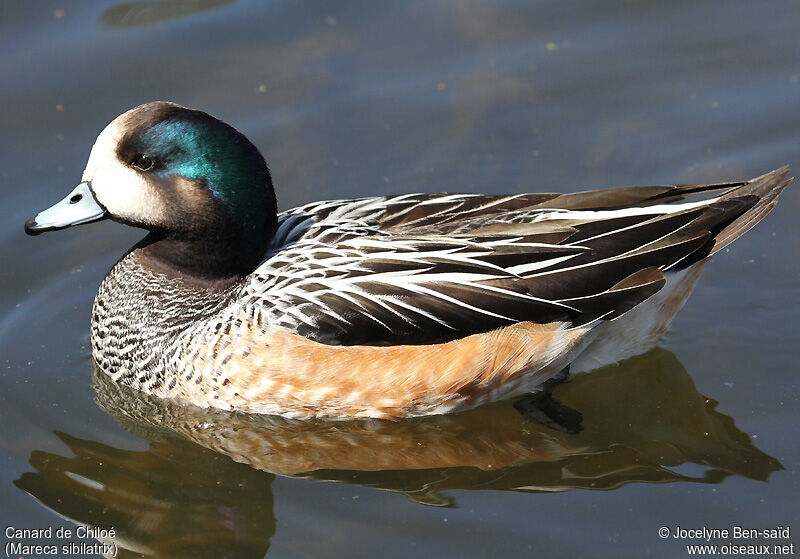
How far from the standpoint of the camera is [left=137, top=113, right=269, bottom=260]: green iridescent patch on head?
22.0 ft

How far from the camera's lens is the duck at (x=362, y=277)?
22.4 ft

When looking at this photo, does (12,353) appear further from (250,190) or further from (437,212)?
(437,212)

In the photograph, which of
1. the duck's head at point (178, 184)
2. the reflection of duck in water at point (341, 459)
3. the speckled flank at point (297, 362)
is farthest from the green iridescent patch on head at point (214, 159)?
the reflection of duck in water at point (341, 459)

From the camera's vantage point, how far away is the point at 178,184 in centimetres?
682

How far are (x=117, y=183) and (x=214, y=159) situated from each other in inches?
21.6

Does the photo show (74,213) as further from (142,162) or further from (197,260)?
(197,260)

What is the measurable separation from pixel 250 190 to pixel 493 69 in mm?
3369

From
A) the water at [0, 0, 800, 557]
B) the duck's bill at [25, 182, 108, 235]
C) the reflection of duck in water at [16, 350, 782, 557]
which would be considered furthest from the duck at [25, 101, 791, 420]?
the water at [0, 0, 800, 557]

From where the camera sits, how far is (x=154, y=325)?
23.9ft

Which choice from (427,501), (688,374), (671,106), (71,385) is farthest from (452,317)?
(671,106)

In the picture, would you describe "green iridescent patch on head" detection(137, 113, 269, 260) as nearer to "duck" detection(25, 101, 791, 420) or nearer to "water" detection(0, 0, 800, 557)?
"duck" detection(25, 101, 791, 420)

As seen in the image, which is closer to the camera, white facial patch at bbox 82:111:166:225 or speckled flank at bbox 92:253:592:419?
white facial patch at bbox 82:111:166:225

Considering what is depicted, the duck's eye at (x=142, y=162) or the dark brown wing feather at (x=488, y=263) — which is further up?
the duck's eye at (x=142, y=162)

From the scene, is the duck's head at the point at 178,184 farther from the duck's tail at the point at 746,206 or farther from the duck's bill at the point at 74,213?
A: the duck's tail at the point at 746,206
